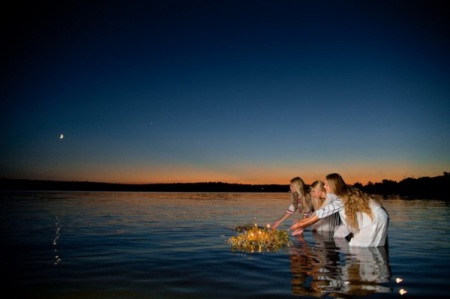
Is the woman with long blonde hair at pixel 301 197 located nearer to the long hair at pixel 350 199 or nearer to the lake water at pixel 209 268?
the lake water at pixel 209 268

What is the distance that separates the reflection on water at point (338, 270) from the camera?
6.52m

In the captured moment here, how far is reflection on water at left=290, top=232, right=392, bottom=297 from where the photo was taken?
6523 millimetres

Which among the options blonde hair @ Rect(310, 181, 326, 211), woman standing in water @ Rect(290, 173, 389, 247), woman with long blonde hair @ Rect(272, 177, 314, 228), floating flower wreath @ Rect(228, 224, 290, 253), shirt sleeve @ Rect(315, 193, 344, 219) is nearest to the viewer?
woman standing in water @ Rect(290, 173, 389, 247)

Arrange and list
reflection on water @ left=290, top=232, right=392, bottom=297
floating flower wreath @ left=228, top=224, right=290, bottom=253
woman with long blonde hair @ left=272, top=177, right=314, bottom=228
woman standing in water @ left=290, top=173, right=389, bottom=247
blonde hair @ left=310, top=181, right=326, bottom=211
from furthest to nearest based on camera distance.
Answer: woman with long blonde hair @ left=272, top=177, right=314, bottom=228
blonde hair @ left=310, top=181, right=326, bottom=211
floating flower wreath @ left=228, top=224, right=290, bottom=253
woman standing in water @ left=290, top=173, right=389, bottom=247
reflection on water @ left=290, top=232, right=392, bottom=297

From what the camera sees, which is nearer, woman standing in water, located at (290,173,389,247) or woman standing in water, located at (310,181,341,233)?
woman standing in water, located at (290,173,389,247)

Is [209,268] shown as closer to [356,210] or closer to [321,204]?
[356,210]

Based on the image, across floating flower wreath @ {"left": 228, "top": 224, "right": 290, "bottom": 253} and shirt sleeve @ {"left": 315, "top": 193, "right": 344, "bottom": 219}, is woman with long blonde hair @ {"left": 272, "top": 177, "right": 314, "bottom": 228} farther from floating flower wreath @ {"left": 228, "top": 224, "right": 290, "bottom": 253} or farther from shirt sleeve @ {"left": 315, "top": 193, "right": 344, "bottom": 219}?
shirt sleeve @ {"left": 315, "top": 193, "right": 344, "bottom": 219}

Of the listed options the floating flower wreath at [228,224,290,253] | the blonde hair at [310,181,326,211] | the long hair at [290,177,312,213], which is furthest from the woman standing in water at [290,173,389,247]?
the long hair at [290,177,312,213]

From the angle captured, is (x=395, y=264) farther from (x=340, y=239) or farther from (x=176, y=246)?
(x=176, y=246)

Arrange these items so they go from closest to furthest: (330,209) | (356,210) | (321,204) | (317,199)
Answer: (356,210) < (330,209) < (317,199) < (321,204)

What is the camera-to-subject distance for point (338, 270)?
8.09m

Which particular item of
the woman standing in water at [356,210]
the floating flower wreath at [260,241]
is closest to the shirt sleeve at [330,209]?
the woman standing in water at [356,210]

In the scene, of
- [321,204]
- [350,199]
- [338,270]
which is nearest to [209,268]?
[338,270]

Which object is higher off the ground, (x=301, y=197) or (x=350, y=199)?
(x=350, y=199)
